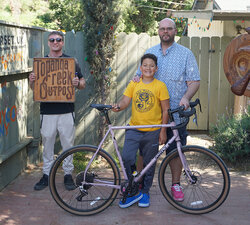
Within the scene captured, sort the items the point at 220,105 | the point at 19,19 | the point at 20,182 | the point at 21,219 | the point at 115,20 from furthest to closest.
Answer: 1. the point at 19,19
2. the point at 220,105
3. the point at 115,20
4. the point at 20,182
5. the point at 21,219

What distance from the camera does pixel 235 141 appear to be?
5.83 metres

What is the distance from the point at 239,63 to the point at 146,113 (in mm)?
1240

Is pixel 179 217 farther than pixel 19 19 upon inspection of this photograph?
No

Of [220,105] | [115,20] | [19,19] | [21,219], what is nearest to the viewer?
[21,219]

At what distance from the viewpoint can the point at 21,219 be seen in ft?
12.8

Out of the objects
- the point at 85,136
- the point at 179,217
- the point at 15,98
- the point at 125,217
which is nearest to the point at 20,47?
the point at 15,98

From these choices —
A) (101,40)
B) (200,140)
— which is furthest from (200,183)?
(200,140)

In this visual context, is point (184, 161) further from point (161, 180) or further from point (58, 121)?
point (58, 121)

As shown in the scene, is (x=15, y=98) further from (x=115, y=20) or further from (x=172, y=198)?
(x=172, y=198)

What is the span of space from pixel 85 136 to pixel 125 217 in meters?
2.64

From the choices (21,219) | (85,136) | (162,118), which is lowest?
(21,219)

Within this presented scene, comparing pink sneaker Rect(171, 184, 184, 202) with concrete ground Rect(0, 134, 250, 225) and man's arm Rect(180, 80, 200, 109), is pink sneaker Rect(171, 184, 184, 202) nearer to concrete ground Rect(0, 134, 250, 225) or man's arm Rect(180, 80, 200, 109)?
concrete ground Rect(0, 134, 250, 225)

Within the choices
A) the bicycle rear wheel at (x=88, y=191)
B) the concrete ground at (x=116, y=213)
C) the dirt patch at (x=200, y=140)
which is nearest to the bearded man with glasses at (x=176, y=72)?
the concrete ground at (x=116, y=213)

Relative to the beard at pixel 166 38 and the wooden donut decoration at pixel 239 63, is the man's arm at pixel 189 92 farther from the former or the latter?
the wooden donut decoration at pixel 239 63
